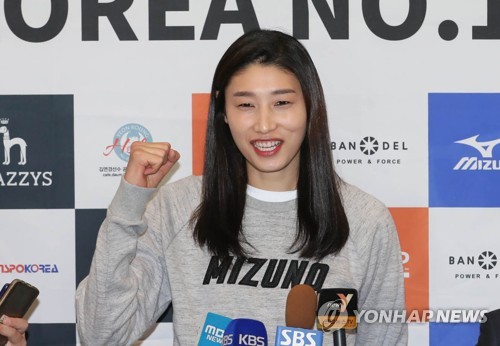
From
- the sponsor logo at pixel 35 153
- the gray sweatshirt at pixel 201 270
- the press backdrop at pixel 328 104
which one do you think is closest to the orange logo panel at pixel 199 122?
the press backdrop at pixel 328 104

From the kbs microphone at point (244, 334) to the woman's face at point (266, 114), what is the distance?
516 millimetres

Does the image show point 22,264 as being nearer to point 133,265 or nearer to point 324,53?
point 133,265

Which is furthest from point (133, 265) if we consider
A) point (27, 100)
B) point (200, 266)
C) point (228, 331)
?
point (27, 100)

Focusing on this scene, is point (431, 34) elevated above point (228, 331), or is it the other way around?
point (431, 34)

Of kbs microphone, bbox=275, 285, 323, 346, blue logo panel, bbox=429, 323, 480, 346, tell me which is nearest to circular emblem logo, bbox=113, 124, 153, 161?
blue logo panel, bbox=429, 323, 480, 346

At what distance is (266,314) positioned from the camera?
172 centimetres

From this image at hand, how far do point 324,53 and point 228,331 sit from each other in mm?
1259

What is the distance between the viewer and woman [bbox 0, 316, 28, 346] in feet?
5.45

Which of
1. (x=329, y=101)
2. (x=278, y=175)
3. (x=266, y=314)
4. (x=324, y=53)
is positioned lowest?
(x=266, y=314)

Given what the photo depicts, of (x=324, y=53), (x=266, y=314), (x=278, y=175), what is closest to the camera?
(x=266, y=314)

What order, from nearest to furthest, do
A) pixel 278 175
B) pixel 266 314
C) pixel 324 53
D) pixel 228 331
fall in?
pixel 228 331
pixel 266 314
pixel 278 175
pixel 324 53

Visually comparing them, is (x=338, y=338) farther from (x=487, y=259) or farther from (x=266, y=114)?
(x=487, y=259)

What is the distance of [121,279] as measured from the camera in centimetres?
167

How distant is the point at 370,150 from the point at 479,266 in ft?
1.65
